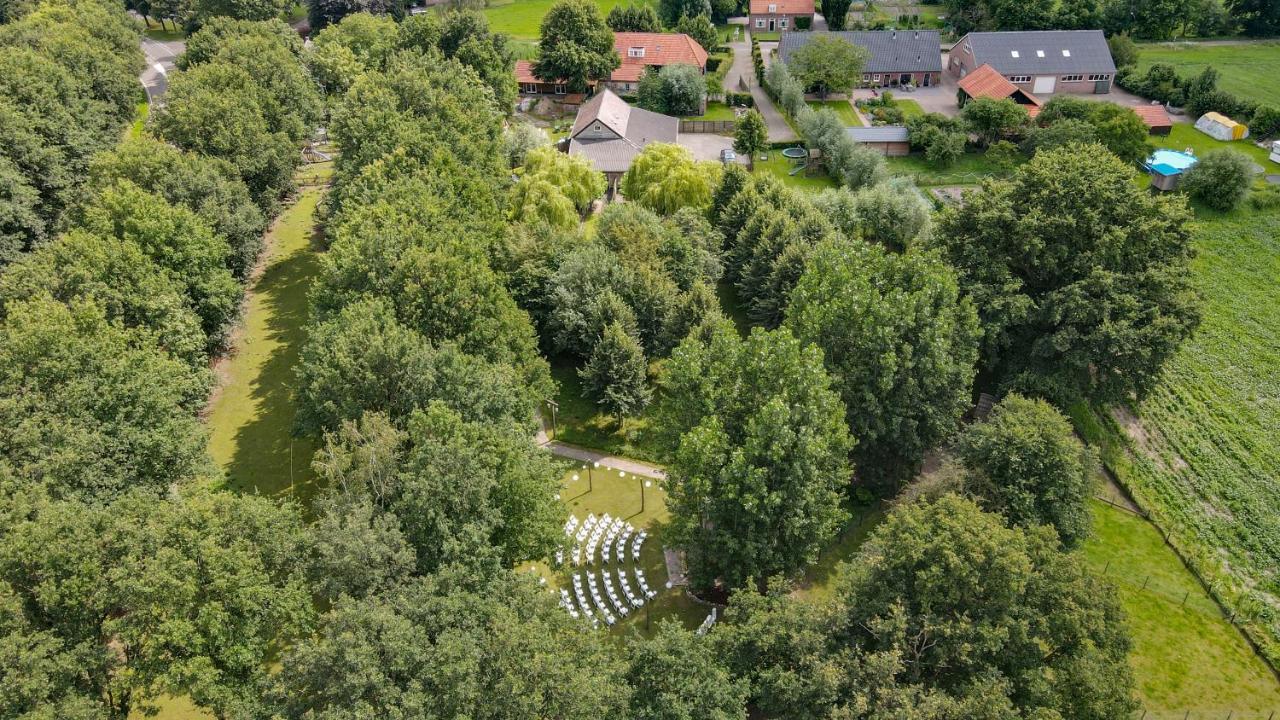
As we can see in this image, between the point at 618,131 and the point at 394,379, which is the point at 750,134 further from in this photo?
the point at 394,379

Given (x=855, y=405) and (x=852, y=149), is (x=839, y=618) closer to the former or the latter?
(x=855, y=405)

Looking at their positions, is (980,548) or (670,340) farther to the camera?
(670,340)

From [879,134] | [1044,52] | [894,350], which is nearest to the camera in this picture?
[894,350]

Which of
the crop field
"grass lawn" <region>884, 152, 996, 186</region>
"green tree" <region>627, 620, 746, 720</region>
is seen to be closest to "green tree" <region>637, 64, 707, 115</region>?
"grass lawn" <region>884, 152, 996, 186</region>

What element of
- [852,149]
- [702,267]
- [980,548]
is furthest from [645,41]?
[980,548]

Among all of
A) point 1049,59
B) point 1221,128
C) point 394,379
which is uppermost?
point 1049,59

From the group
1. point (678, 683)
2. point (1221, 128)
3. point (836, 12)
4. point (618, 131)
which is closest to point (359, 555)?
point (678, 683)
